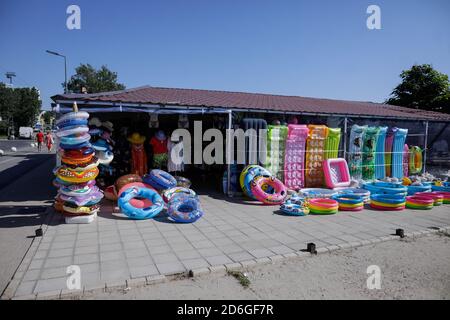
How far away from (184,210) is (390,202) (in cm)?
542

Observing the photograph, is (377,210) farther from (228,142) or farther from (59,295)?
(59,295)

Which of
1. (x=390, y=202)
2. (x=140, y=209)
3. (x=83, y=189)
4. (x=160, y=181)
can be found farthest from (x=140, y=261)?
(x=390, y=202)

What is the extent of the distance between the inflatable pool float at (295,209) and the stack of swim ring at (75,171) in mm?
4395

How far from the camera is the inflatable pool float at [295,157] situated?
9.44 meters

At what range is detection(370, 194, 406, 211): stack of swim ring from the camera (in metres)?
7.59

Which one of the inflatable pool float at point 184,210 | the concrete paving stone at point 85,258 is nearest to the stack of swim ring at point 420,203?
the inflatable pool float at point 184,210

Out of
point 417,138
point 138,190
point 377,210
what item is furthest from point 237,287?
point 417,138

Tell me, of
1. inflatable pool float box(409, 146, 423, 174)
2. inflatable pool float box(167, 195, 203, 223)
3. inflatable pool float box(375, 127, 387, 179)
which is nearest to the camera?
inflatable pool float box(167, 195, 203, 223)

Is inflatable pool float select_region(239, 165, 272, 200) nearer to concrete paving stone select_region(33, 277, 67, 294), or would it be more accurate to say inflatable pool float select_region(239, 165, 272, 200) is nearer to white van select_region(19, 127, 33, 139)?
concrete paving stone select_region(33, 277, 67, 294)

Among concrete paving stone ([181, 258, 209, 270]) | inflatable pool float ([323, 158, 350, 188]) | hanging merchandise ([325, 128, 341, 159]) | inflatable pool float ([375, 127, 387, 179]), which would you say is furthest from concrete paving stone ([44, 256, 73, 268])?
inflatable pool float ([375, 127, 387, 179])

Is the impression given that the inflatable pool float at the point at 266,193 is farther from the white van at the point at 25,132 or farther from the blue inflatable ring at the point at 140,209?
the white van at the point at 25,132

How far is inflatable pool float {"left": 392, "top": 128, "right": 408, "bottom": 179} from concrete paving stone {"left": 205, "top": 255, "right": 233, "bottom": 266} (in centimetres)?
998

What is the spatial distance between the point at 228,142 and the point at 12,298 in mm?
6236

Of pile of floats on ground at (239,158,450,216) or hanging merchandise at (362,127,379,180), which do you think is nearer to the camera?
pile of floats on ground at (239,158,450,216)
